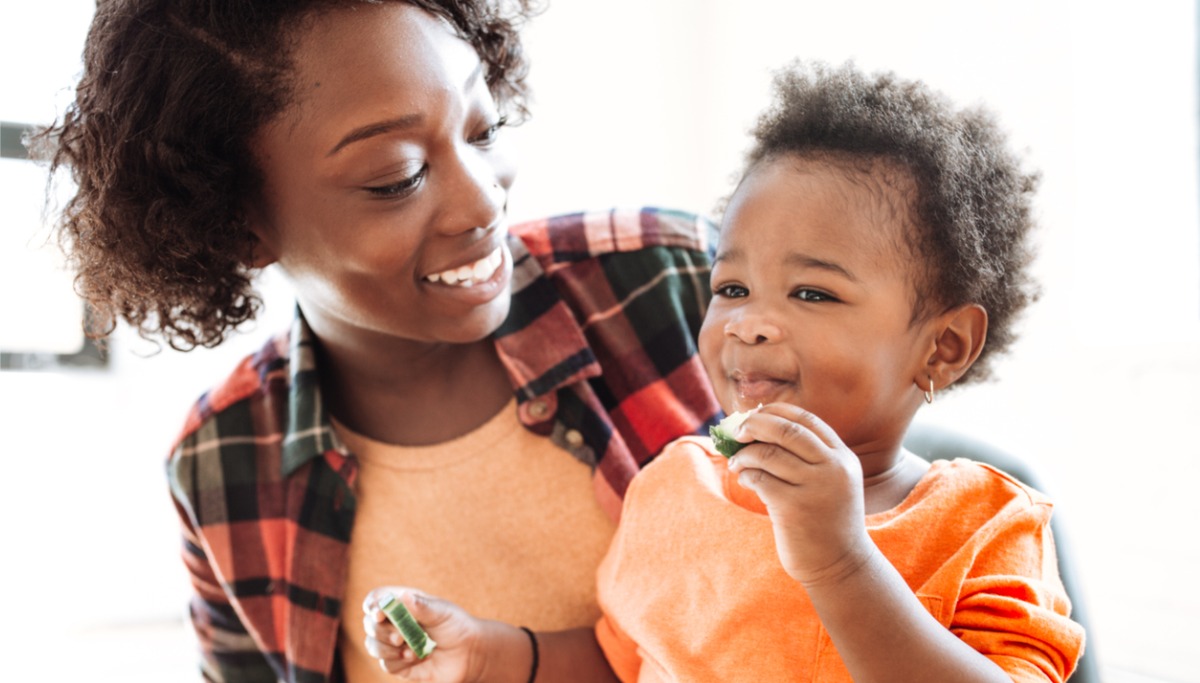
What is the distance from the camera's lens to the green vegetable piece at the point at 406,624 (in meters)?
1.20

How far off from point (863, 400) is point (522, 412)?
58cm

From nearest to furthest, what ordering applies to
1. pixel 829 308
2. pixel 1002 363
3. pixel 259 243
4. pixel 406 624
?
pixel 829 308 < pixel 406 624 < pixel 259 243 < pixel 1002 363

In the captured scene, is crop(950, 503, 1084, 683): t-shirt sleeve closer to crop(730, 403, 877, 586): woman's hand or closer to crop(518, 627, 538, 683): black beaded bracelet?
crop(730, 403, 877, 586): woman's hand

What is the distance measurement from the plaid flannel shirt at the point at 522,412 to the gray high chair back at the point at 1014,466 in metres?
0.29

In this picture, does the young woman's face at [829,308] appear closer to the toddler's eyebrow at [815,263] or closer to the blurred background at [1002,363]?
the toddler's eyebrow at [815,263]

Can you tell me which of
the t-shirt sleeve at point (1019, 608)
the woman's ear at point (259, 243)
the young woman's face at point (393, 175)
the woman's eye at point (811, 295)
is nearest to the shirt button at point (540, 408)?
the young woman's face at point (393, 175)

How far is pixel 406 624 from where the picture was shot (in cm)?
120

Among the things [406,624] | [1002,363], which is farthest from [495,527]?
[1002,363]

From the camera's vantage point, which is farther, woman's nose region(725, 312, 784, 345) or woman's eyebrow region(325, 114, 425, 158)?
woman's eyebrow region(325, 114, 425, 158)

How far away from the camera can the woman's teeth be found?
1.33m

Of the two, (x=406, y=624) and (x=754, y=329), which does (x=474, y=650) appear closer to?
(x=406, y=624)

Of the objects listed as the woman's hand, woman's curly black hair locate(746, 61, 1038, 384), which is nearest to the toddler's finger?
the woman's hand

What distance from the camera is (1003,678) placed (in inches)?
35.0

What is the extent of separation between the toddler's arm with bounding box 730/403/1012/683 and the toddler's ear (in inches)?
9.3
